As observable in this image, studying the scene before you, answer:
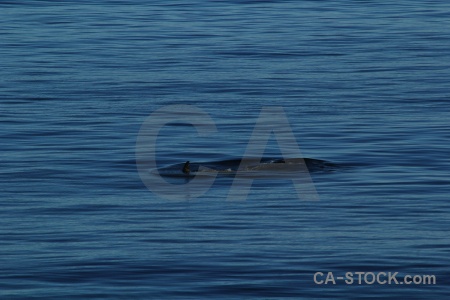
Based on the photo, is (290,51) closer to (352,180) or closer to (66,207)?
(352,180)

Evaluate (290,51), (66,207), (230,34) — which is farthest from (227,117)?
(230,34)

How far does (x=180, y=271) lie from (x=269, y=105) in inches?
446

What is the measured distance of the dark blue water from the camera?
1415cm

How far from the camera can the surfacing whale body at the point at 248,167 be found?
1927 centimetres

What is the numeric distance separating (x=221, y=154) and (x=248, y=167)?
1.00 meters

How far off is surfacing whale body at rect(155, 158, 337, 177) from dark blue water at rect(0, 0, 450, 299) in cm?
29

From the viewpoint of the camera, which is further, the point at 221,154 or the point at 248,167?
the point at 221,154

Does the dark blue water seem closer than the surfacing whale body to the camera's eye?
Yes

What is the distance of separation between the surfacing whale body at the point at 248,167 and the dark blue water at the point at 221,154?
29 cm

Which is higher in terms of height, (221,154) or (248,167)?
(221,154)

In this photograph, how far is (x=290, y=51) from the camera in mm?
32719

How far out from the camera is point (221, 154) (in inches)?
810

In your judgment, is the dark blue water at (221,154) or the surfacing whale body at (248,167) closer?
the dark blue water at (221,154)

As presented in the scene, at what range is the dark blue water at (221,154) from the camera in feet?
46.4
